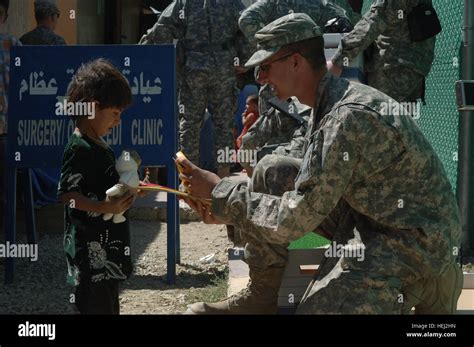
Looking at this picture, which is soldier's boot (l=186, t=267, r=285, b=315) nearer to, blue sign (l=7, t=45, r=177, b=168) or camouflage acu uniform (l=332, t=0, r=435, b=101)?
blue sign (l=7, t=45, r=177, b=168)

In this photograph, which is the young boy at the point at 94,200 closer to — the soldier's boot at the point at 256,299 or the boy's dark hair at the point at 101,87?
the boy's dark hair at the point at 101,87

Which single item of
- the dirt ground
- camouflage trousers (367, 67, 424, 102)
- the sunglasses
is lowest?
the dirt ground

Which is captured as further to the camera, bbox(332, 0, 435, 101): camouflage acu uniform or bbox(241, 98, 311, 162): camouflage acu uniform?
bbox(332, 0, 435, 101): camouflage acu uniform

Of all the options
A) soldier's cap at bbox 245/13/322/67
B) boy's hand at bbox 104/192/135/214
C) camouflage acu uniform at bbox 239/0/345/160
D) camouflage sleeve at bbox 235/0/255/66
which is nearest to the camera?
soldier's cap at bbox 245/13/322/67

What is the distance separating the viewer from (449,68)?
7023mm

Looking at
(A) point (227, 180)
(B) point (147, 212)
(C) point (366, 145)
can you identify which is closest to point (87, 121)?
(A) point (227, 180)

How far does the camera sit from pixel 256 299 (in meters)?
4.02

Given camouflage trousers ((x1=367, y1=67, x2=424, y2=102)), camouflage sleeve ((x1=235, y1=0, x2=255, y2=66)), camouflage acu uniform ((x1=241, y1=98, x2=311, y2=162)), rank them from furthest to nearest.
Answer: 1. camouflage sleeve ((x1=235, y1=0, x2=255, y2=66))
2. camouflage trousers ((x1=367, y1=67, x2=424, y2=102))
3. camouflage acu uniform ((x1=241, y1=98, x2=311, y2=162))

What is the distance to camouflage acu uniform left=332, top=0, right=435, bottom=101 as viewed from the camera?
6.54m

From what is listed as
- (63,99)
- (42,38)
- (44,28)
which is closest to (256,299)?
(63,99)

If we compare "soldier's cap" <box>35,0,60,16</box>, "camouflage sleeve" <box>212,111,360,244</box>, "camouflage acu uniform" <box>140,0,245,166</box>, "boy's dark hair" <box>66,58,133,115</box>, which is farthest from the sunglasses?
"soldier's cap" <box>35,0,60,16</box>

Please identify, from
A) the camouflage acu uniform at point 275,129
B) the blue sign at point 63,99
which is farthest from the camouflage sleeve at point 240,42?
the blue sign at point 63,99

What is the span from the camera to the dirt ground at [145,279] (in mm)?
5133
